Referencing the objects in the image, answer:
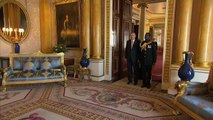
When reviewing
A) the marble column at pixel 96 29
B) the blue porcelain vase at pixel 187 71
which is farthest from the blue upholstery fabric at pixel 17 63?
the blue porcelain vase at pixel 187 71

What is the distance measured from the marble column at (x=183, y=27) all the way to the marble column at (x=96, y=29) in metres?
2.30

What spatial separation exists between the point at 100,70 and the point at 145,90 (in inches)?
63.1

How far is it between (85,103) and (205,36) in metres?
3.01

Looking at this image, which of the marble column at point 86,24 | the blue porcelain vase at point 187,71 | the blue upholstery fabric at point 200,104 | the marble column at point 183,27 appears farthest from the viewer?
the marble column at point 86,24

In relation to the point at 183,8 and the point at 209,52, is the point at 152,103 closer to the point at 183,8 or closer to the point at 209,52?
the point at 209,52

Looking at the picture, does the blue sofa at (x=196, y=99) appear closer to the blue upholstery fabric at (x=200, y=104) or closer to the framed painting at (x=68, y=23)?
the blue upholstery fabric at (x=200, y=104)

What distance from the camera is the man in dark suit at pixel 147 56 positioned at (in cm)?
417

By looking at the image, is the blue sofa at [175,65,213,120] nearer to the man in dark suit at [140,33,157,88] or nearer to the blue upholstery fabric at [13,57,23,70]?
the man in dark suit at [140,33,157,88]

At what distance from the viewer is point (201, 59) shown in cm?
366

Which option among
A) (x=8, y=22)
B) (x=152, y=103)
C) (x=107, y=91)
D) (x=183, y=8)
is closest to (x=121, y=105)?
(x=152, y=103)

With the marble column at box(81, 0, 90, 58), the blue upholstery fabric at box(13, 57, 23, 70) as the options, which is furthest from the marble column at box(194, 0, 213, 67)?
the blue upholstery fabric at box(13, 57, 23, 70)

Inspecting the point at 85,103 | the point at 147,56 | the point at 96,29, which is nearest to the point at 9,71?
the point at 85,103

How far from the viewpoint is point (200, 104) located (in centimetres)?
222

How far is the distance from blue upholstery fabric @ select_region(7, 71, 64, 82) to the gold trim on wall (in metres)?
2.77
